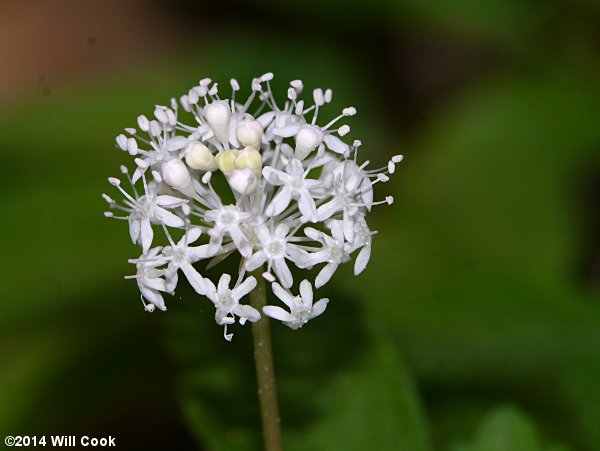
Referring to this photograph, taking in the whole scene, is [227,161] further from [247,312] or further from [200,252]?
[247,312]

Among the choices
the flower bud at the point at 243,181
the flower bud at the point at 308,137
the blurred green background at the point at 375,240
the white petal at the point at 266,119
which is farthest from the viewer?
the blurred green background at the point at 375,240

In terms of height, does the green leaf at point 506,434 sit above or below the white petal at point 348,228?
below

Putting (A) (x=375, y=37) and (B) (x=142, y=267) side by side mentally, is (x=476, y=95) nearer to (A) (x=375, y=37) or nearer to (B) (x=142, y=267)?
(A) (x=375, y=37)

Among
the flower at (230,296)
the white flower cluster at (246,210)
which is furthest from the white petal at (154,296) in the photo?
the flower at (230,296)

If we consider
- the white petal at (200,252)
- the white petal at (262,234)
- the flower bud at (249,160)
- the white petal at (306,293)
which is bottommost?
the white petal at (306,293)

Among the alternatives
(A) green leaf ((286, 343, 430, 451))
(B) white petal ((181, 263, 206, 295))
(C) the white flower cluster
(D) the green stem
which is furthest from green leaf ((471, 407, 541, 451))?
(B) white petal ((181, 263, 206, 295))

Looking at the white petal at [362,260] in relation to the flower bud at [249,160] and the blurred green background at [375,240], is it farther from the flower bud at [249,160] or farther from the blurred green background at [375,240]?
the blurred green background at [375,240]

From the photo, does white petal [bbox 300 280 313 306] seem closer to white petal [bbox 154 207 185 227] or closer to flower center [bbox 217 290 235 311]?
flower center [bbox 217 290 235 311]

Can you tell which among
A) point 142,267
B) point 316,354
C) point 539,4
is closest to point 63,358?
point 316,354
